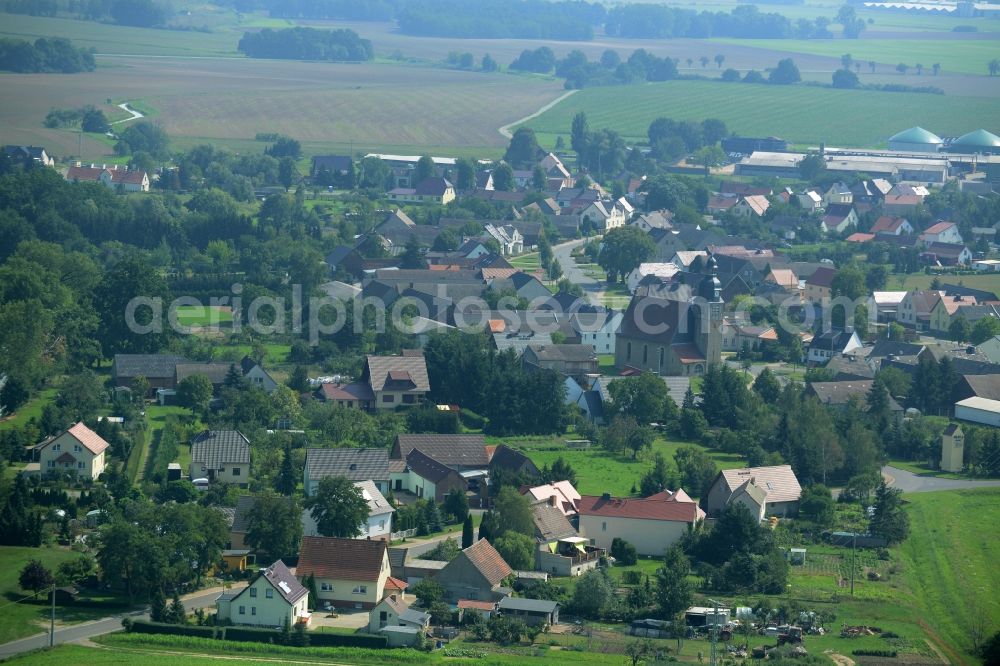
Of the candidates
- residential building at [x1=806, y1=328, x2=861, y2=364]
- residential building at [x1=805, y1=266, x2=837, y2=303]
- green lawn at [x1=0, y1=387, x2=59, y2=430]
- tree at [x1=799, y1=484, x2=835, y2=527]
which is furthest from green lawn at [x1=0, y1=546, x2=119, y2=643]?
residential building at [x1=805, y1=266, x2=837, y2=303]

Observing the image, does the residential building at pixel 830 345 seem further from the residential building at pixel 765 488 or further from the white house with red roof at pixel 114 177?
the white house with red roof at pixel 114 177

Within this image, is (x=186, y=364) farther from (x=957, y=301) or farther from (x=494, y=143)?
(x=494, y=143)

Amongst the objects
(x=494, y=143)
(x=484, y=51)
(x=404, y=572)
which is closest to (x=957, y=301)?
(x=404, y=572)

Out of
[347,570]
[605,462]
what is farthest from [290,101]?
[347,570]

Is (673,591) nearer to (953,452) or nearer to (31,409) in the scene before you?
(953,452)

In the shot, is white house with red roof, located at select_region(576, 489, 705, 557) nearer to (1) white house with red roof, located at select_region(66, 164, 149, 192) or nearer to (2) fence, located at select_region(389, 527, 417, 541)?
(2) fence, located at select_region(389, 527, 417, 541)

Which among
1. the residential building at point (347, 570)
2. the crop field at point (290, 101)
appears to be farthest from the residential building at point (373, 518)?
the crop field at point (290, 101)
